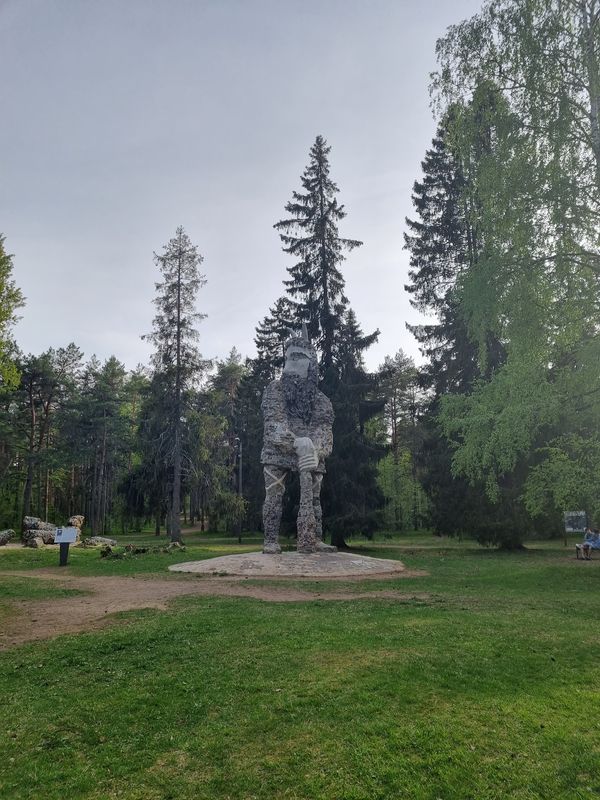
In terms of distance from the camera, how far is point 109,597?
1120 cm

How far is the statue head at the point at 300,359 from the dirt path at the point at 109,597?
7.75m

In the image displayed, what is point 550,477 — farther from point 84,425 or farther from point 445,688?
point 84,425

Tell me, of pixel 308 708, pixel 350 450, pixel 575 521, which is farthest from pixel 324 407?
pixel 308 708

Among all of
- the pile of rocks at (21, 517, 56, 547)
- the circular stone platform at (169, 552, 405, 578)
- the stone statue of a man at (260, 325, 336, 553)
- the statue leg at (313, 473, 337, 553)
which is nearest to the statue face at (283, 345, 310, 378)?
the stone statue of a man at (260, 325, 336, 553)

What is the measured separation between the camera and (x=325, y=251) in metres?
29.9

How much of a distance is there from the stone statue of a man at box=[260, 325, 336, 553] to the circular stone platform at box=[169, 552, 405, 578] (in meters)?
1.07

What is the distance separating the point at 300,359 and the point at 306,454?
3.79 m

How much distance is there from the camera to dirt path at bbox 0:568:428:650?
8336 millimetres

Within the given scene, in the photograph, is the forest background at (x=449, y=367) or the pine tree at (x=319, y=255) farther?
the pine tree at (x=319, y=255)

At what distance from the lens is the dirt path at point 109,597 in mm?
8336

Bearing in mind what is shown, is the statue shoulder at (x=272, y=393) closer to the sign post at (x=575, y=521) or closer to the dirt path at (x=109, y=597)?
the dirt path at (x=109, y=597)

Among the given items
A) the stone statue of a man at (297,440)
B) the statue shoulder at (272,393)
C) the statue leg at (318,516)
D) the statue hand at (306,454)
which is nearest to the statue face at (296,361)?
the stone statue of a man at (297,440)

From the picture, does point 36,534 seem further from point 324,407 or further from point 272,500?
point 324,407

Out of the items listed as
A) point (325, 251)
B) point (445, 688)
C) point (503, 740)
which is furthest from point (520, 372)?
point (325, 251)
